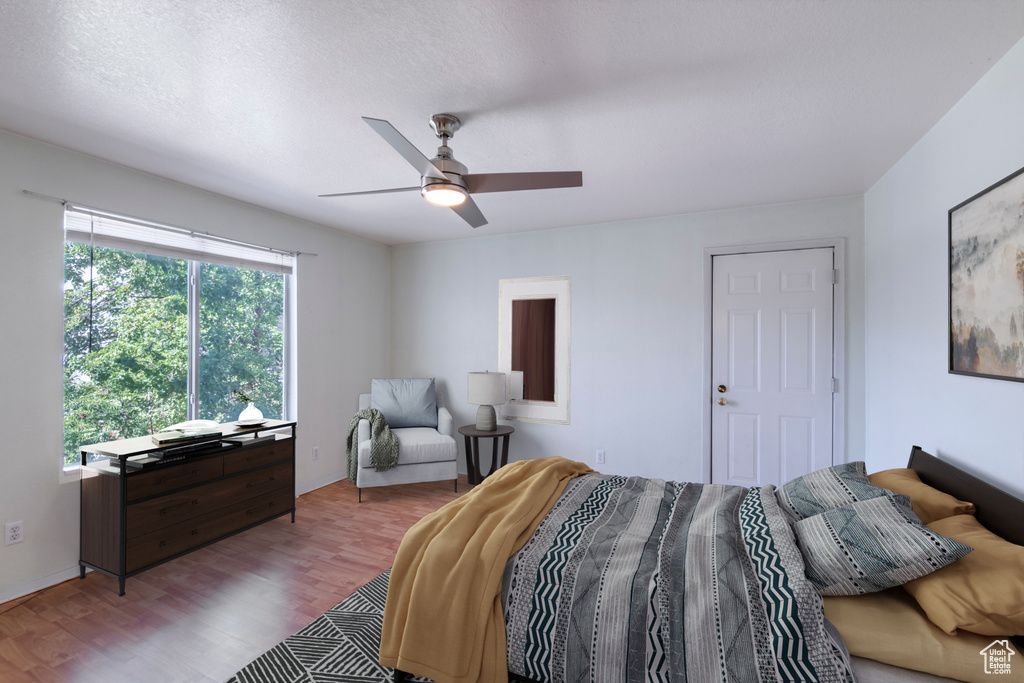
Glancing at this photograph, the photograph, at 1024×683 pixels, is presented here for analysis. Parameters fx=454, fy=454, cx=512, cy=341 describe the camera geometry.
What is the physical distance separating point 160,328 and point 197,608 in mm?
1883

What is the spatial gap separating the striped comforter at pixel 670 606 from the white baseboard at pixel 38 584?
2.78m

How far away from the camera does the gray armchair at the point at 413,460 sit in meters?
3.89

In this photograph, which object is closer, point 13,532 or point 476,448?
point 13,532

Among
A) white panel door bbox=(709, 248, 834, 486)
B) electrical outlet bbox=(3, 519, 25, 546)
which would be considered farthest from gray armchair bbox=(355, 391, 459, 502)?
white panel door bbox=(709, 248, 834, 486)

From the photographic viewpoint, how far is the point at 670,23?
5.21 feet

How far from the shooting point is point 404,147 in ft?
5.99

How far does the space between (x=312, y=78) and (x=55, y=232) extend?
1999 millimetres

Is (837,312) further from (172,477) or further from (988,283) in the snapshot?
(172,477)

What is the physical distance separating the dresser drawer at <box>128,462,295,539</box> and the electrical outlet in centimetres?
58

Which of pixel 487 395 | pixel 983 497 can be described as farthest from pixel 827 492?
pixel 487 395

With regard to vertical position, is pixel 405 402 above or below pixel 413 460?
above

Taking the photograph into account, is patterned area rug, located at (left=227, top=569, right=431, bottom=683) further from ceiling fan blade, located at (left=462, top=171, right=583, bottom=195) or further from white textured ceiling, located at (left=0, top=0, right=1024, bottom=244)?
white textured ceiling, located at (left=0, top=0, right=1024, bottom=244)

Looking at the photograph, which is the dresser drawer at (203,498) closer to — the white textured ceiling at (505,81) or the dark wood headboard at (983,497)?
the white textured ceiling at (505,81)

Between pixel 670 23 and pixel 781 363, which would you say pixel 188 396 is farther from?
pixel 781 363
